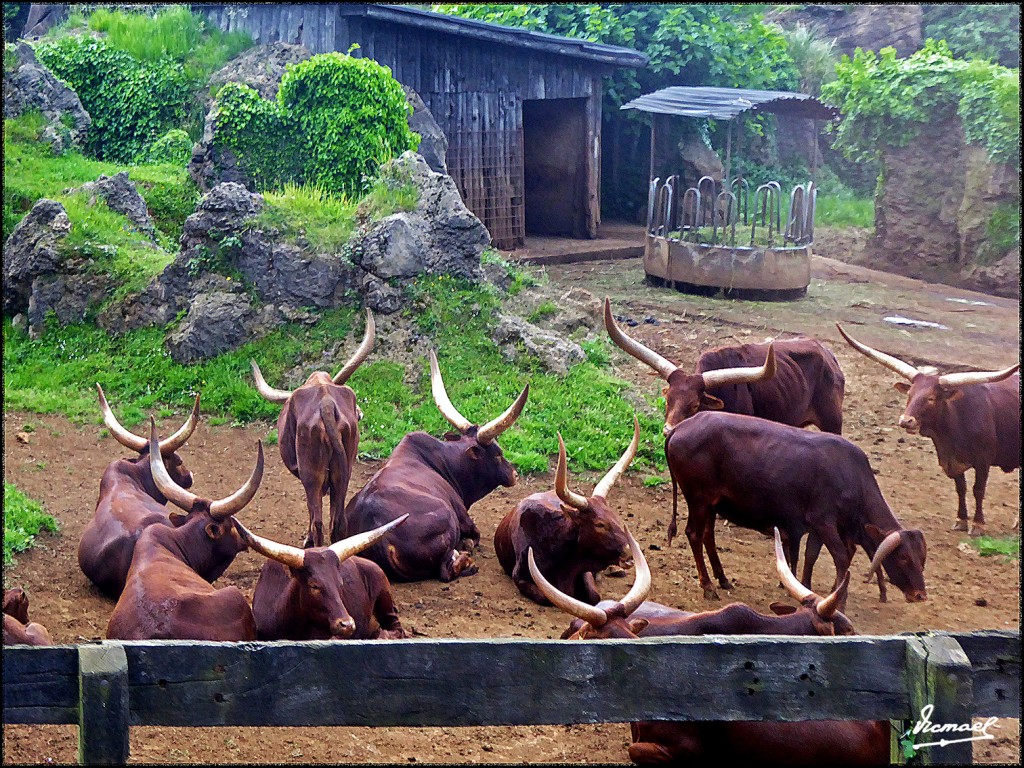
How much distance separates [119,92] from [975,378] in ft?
46.3

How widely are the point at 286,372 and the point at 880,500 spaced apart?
606cm

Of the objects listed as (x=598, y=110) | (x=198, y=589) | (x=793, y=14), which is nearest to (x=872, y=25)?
(x=793, y=14)

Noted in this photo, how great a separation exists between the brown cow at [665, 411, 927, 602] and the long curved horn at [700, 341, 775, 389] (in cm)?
87

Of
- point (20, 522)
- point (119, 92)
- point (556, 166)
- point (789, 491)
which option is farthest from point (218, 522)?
point (556, 166)

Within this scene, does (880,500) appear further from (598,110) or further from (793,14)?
(793,14)

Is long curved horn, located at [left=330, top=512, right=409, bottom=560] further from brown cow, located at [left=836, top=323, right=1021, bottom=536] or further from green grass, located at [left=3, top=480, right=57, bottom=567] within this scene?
brown cow, located at [left=836, top=323, right=1021, bottom=536]

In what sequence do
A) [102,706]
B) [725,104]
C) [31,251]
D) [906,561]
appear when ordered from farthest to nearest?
[725,104] → [31,251] → [906,561] → [102,706]

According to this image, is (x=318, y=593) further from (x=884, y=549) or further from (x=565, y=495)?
(x=884, y=549)

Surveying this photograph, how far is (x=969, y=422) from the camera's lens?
332 inches

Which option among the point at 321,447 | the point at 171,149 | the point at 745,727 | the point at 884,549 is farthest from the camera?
the point at 171,149

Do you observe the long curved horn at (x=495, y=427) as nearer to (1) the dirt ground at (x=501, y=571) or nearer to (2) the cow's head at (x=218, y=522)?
(1) the dirt ground at (x=501, y=571)

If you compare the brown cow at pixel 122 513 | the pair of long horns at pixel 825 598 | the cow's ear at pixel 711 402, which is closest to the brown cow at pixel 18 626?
the brown cow at pixel 122 513

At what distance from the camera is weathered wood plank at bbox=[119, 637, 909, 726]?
370 centimetres

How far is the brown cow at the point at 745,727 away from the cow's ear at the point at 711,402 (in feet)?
8.60
